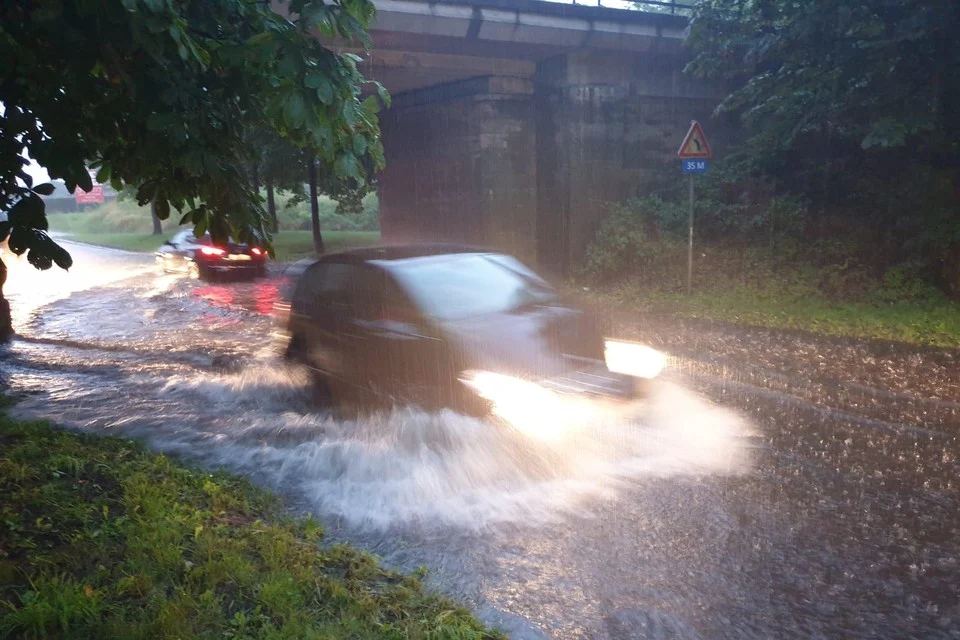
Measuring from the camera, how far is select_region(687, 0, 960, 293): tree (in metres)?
11.2

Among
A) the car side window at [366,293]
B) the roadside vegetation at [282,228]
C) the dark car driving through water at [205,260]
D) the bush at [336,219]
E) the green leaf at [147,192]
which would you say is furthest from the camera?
the bush at [336,219]

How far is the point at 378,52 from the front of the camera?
49.2 feet

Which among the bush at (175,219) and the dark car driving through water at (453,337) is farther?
the bush at (175,219)

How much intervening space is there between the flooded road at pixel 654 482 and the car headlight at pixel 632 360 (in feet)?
1.18

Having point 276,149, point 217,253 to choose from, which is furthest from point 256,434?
point 276,149

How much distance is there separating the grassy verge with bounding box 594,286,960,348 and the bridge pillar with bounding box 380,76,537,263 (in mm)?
3522

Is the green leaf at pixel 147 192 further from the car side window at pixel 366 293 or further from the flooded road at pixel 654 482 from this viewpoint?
the car side window at pixel 366 293

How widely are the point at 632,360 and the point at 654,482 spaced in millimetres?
1592

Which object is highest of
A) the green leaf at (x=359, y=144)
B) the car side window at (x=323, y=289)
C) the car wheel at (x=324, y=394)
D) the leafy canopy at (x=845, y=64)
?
the leafy canopy at (x=845, y=64)

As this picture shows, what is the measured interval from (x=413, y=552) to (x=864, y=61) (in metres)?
11.0

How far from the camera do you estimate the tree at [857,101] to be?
11219mm

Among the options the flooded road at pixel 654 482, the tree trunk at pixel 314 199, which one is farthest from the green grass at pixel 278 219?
the flooded road at pixel 654 482

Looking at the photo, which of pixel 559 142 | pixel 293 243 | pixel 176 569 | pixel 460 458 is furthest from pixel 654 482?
pixel 293 243

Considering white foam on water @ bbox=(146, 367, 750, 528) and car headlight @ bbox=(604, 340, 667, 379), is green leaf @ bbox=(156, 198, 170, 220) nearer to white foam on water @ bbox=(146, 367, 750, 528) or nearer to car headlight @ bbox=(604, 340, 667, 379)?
white foam on water @ bbox=(146, 367, 750, 528)
